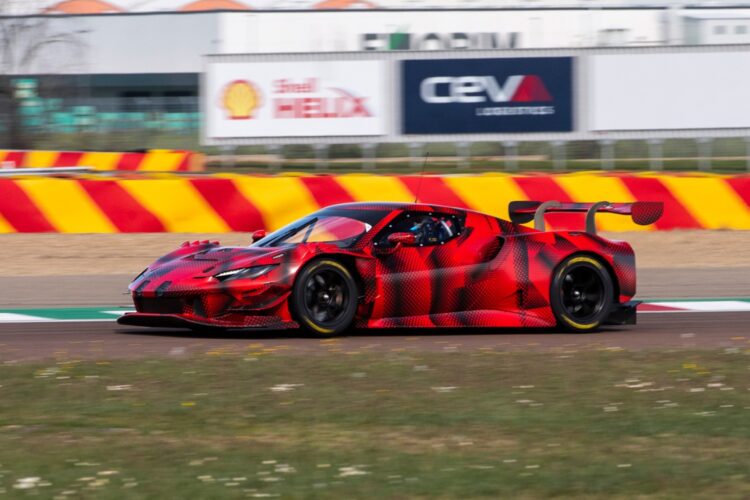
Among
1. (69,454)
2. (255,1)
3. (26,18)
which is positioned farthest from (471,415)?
(255,1)

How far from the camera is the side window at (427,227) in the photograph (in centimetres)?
1020

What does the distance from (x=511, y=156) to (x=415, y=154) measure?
6.86 feet

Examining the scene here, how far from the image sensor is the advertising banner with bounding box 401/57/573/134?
28016 millimetres

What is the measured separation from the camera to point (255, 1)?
44.2m

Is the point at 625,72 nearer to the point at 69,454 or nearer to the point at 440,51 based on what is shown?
the point at 440,51

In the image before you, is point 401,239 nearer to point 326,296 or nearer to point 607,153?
point 326,296

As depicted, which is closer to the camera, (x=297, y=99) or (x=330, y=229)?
(x=330, y=229)

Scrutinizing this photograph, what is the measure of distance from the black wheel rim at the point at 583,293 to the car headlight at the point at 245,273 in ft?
7.93

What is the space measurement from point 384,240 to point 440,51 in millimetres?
18152

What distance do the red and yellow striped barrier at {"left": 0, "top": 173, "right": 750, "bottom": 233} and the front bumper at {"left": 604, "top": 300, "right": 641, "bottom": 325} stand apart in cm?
651

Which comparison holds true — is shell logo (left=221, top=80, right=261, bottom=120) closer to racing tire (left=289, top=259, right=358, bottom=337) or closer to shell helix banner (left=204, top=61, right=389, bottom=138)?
shell helix banner (left=204, top=61, right=389, bottom=138)

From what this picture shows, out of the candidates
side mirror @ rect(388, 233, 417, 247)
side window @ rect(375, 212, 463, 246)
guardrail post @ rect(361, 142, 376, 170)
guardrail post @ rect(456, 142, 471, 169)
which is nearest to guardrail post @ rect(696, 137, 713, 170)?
guardrail post @ rect(456, 142, 471, 169)

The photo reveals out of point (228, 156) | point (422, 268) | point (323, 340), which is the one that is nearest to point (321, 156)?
point (228, 156)

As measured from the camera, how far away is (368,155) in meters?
29.0
